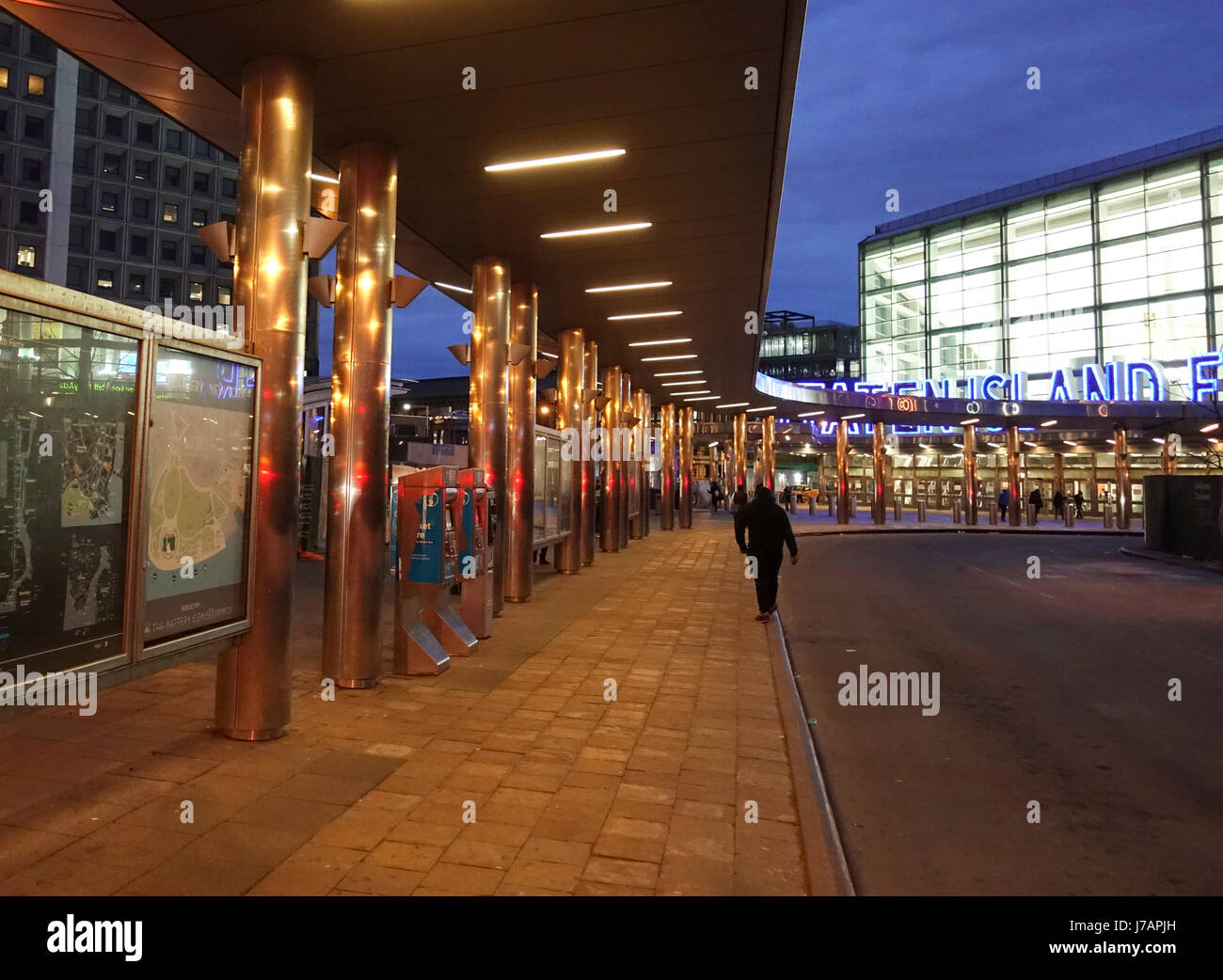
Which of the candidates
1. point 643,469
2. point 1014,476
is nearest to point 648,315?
point 643,469

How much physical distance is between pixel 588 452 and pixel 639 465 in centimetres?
988

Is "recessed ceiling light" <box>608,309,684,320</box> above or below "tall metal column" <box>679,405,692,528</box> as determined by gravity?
above

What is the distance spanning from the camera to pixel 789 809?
4.22 meters

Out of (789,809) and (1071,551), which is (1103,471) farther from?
(789,809)

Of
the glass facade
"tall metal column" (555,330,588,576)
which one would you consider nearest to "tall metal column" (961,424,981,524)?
the glass facade

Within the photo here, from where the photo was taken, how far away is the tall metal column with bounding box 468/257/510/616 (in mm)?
10484

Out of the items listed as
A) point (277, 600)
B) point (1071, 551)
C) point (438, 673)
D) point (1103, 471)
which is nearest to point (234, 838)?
point (277, 600)

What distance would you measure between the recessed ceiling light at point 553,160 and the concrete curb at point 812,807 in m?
5.36

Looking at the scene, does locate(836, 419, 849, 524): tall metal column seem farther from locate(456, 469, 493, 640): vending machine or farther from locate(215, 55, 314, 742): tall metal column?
locate(215, 55, 314, 742): tall metal column

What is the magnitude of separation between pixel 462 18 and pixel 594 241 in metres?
5.07

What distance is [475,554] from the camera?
8242 mm

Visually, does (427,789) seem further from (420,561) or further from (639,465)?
(639,465)

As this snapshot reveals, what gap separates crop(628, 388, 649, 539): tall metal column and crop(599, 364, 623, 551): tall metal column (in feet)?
10.6

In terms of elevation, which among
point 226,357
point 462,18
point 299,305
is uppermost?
point 462,18
